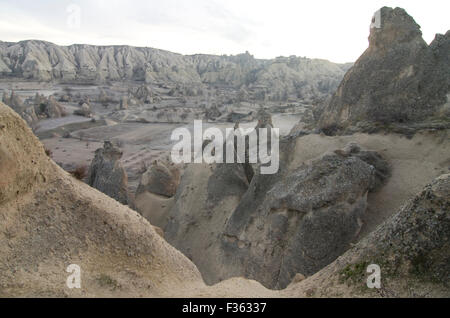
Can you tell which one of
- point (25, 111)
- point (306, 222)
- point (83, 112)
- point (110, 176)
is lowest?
point (306, 222)

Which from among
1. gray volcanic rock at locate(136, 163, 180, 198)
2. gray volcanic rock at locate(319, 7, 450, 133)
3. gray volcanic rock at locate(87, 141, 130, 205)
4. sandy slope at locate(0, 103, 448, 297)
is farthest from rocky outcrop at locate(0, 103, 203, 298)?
gray volcanic rock at locate(136, 163, 180, 198)

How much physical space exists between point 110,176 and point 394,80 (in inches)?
343

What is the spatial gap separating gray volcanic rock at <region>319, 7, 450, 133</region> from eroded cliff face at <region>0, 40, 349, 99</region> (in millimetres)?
43639

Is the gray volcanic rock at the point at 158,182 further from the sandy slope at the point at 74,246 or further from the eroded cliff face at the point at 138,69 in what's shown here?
the eroded cliff face at the point at 138,69

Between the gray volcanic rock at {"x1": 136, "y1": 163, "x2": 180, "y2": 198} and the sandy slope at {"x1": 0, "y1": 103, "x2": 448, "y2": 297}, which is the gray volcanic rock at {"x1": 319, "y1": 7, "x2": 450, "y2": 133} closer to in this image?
the gray volcanic rock at {"x1": 136, "y1": 163, "x2": 180, "y2": 198}

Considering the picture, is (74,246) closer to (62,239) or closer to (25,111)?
(62,239)

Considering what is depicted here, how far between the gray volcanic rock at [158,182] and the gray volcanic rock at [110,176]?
6.38 feet

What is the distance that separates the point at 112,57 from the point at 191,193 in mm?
99376

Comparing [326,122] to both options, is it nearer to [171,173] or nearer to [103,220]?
[171,173]

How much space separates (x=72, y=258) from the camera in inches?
173

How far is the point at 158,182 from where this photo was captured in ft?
41.2

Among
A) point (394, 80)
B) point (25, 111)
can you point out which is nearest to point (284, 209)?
point (394, 80)

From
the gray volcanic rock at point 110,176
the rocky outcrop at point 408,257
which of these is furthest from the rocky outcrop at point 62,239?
the gray volcanic rock at point 110,176
